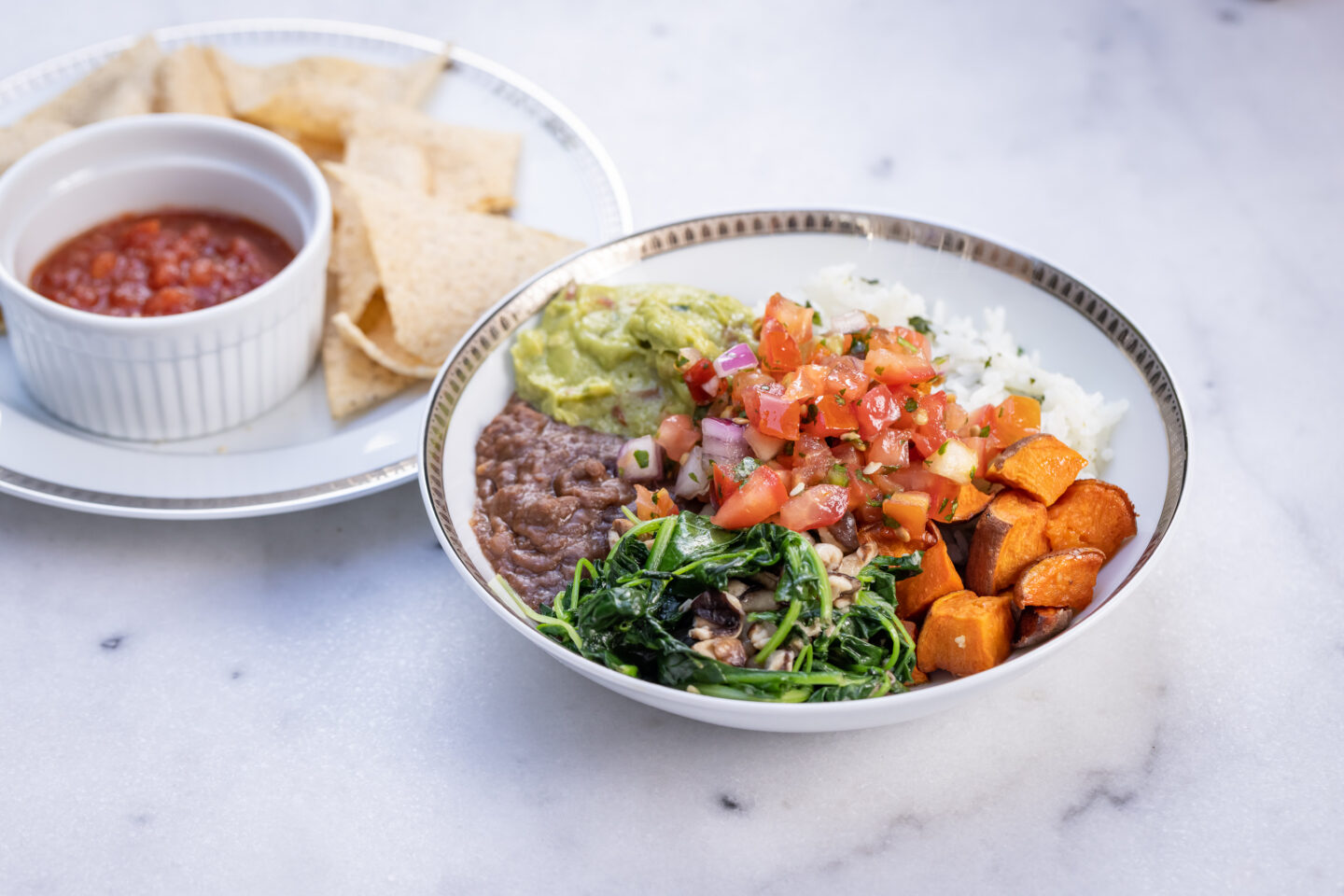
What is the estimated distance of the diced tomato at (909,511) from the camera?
3.13 metres

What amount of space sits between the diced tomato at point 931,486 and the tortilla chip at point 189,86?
3.19 metres

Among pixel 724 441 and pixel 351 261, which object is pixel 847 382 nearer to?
pixel 724 441

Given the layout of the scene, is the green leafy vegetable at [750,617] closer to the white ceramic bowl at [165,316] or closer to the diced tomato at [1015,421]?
the diced tomato at [1015,421]

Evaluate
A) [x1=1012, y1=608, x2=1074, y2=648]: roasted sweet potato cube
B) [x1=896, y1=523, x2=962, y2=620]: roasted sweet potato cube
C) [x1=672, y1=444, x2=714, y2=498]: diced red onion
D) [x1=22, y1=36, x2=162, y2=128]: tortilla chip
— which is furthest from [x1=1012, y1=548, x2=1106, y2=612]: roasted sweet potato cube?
[x1=22, y1=36, x2=162, y2=128]: tortilla chip

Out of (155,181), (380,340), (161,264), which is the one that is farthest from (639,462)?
(155,181)

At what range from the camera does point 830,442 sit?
3.28 meters

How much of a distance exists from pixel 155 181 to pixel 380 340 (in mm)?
986

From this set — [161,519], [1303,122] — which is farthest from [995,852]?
[1303,122]

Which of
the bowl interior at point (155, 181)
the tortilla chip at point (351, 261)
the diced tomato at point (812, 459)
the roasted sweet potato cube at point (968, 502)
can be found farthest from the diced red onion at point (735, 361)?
the bowl interior at point (155, 181)

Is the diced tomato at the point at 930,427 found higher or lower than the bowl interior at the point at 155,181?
higher

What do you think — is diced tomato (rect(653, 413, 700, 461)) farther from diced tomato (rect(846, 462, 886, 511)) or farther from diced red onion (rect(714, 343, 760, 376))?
diced tomato (rect(846, 462, 886, 511))

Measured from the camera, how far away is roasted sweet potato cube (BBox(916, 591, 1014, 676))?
115 inches

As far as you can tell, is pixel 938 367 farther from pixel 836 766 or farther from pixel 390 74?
pixel 390 74

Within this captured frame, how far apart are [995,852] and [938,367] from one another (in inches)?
57.0
